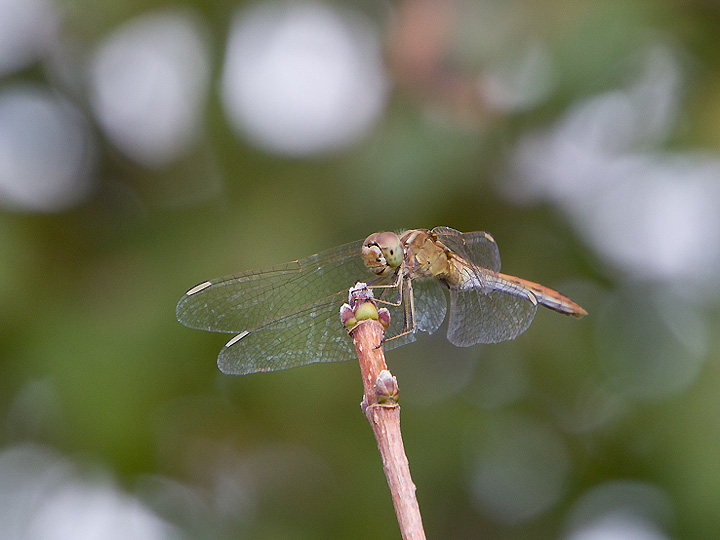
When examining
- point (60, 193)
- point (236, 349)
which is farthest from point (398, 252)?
point (60, 193)

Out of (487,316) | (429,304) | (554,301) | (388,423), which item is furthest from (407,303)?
(388,423)

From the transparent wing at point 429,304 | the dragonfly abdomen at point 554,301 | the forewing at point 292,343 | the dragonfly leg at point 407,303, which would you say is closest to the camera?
the forewing at point 292,343

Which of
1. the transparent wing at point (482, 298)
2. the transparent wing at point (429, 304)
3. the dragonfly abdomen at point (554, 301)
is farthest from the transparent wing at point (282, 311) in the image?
the dragonfly abdomen at point (554, 301)

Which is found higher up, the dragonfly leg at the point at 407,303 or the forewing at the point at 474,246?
the forewing at the point at 474,246

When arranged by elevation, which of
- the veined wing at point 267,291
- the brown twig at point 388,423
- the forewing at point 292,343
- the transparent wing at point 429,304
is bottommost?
the brown twig at point 388,423

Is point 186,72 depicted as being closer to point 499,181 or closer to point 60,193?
point 60,193

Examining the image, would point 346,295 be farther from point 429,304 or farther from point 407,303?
point 429,304

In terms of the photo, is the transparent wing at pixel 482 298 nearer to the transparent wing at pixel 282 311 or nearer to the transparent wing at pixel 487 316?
the transparent wing at pixel 487 316

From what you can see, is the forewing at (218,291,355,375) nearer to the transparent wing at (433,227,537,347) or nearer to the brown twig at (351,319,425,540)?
the transparent wing at (433,227,537,347)
